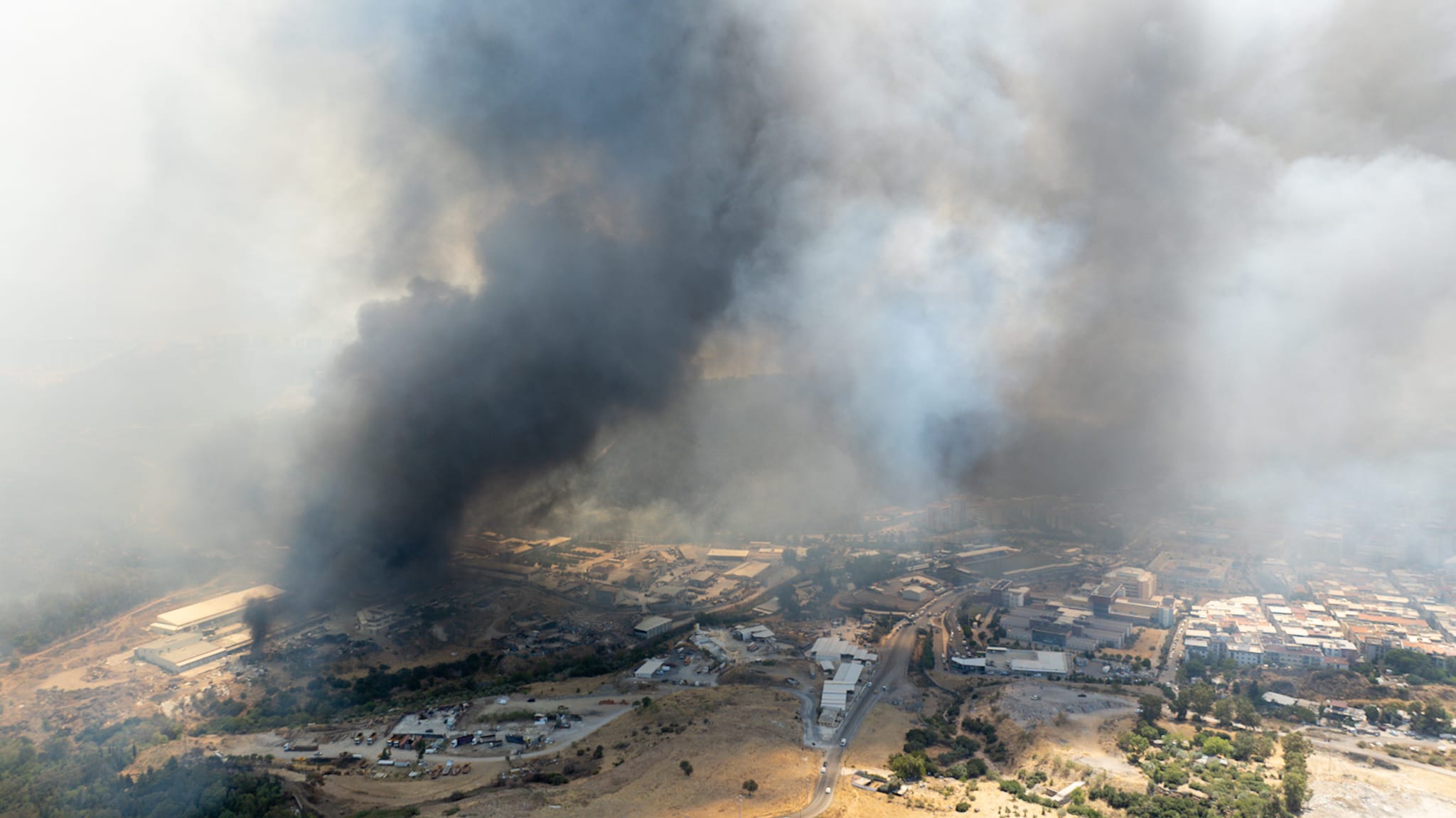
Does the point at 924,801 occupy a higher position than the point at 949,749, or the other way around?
the point at 949,749

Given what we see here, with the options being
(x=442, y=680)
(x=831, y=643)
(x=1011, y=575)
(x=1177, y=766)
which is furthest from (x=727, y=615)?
(x=1177, y=766)

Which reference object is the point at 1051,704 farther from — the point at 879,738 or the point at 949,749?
the point at 879,738

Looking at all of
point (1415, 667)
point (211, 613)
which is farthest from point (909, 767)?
point (211, 613)

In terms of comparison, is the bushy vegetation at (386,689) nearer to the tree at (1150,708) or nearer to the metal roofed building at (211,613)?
the metal roofed building at (211,613)

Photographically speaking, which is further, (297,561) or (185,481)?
(185,481)

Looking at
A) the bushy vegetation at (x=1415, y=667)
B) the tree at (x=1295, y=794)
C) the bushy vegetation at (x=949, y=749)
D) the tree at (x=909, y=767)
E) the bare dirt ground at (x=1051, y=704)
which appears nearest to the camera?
the tree at (x=1295, y=794)

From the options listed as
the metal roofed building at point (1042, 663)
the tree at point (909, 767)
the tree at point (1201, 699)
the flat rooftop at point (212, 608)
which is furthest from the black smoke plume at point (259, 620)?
the tree at point (1201, 699)

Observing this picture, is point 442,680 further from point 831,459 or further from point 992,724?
point 831,459
